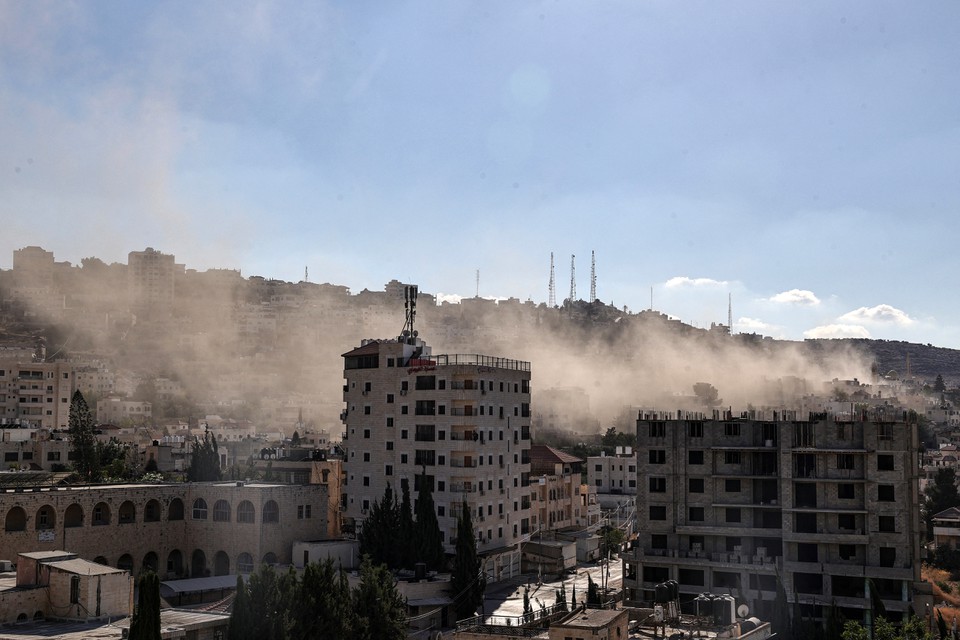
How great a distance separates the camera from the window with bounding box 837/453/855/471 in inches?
1982

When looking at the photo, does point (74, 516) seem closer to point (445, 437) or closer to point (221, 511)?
point (221, 511)

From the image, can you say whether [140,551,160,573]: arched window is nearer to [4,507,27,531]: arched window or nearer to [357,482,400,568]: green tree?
[4,507,27,531]: arched window

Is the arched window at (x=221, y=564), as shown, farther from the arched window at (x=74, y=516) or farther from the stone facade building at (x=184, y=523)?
the arched window at (x=74, y=516)

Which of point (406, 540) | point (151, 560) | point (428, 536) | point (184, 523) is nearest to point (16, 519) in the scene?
point (151, 560)

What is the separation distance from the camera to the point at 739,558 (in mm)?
50969

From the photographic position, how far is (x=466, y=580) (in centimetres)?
5191

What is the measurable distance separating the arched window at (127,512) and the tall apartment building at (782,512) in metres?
30.6

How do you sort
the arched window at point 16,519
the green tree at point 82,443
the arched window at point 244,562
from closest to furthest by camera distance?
the arched window at point 16,519 < the arched window at point 244,562 < the green tree at point 82,443

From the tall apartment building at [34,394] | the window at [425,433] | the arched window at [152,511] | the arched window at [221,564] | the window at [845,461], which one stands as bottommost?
the arched window at [221,564]

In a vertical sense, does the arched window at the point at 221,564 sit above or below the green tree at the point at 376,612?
below

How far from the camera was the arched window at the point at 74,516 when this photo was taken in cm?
5603

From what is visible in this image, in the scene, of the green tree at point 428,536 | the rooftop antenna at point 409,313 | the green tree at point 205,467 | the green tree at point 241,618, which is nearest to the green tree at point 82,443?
the green tree at point 205,467

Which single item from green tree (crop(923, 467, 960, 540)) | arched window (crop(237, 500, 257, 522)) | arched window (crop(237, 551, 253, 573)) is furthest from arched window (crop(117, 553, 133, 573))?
green tree (crop(923, 467, 960, 540))

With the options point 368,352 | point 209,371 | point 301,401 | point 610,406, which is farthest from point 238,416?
point 368,352
